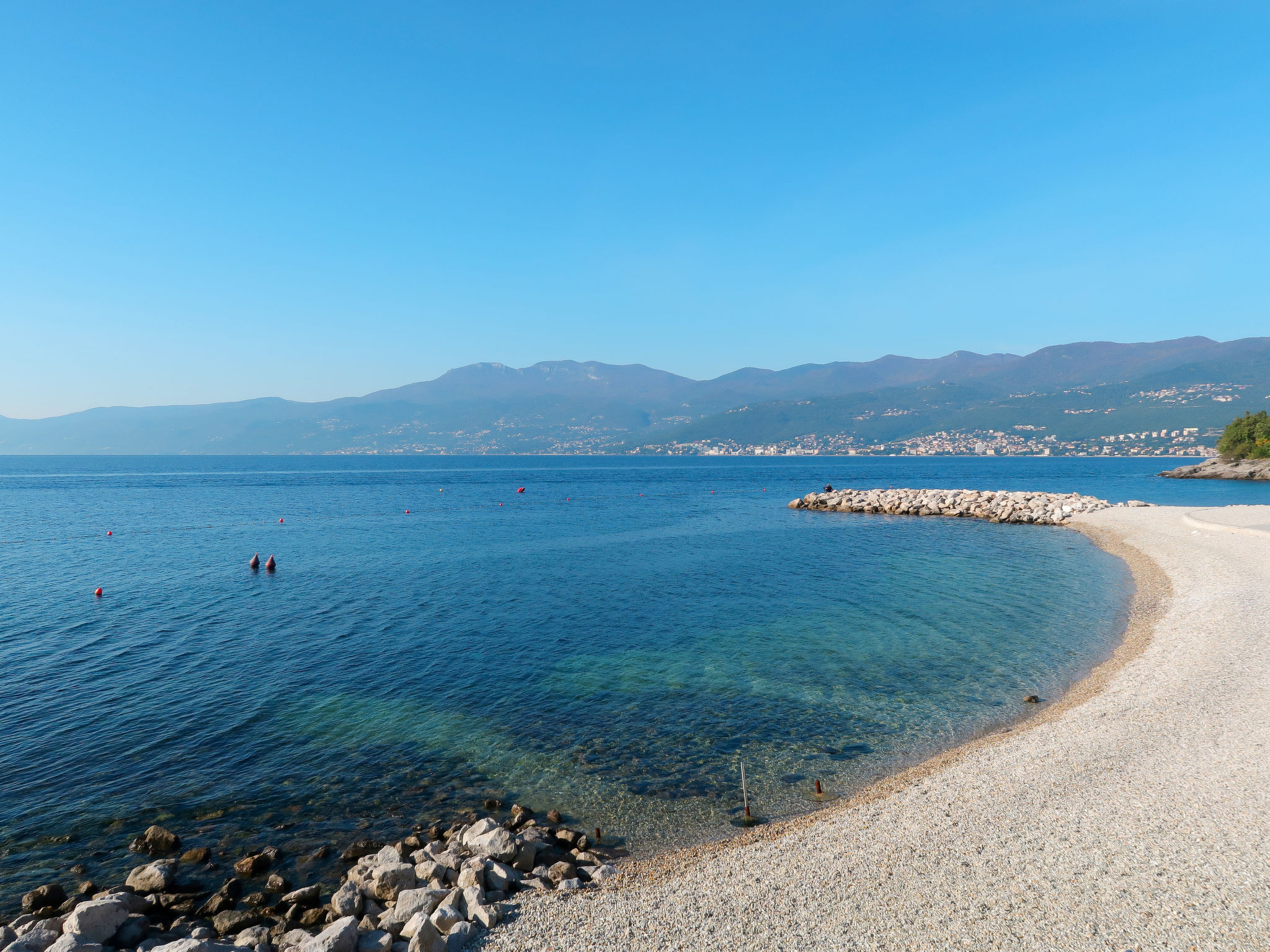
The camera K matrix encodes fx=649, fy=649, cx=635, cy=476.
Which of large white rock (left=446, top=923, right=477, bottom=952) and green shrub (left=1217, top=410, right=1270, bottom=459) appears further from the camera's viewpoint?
A: green shrub (left=1217, top=410, right=1270, bottom=459)

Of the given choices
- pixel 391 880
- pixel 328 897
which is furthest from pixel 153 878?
pixel 391 880

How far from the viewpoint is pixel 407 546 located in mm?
47938

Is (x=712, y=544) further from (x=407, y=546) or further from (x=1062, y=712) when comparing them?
(x=1062, y=712)

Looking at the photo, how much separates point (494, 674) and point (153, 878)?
10711mm

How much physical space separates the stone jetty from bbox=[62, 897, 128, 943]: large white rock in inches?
2473

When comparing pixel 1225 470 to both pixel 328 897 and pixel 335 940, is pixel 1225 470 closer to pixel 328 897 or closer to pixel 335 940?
pixel 328 897

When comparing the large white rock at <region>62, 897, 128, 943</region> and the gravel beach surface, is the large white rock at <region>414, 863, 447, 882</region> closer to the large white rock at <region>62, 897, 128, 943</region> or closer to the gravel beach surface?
the gravel beach surface

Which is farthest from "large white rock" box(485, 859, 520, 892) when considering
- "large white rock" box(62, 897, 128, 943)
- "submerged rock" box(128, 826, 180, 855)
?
"submerged rock" box(128, 826, 180, 855)

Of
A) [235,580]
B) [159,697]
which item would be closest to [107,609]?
[235,580]

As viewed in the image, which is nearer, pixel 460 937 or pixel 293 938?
pixel 460 937

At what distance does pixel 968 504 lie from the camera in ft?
211

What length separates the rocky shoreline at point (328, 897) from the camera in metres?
8.64

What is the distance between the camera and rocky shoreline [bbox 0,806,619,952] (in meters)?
8.64

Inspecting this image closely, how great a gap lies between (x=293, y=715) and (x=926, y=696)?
17360 millimetres
